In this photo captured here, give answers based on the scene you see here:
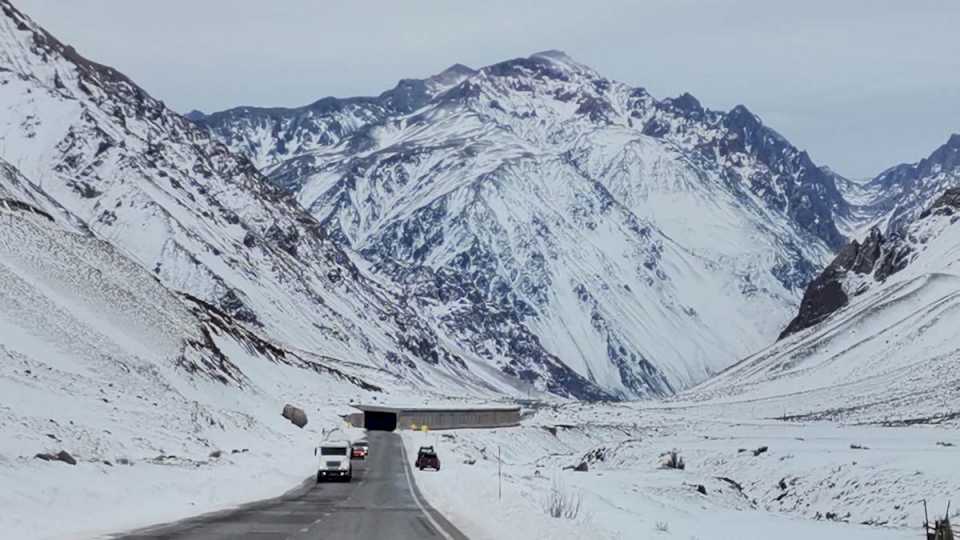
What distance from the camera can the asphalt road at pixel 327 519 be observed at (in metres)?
30.1

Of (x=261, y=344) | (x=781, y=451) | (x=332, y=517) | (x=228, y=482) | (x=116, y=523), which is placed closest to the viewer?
(x=116, y=523)

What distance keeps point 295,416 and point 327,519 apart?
235ft

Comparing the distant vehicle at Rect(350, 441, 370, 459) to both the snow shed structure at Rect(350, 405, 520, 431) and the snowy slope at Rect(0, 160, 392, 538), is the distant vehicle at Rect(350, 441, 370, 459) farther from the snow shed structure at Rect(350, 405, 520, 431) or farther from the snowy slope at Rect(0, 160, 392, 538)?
the snow shed structure at Rect(350, 405, 520, 431)

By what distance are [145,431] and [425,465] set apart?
17336 mm

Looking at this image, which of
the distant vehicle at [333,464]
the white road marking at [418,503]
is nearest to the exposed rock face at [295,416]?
the white road marking at [418,503]

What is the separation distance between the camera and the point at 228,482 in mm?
49344

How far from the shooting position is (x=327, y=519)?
35906 millimetres

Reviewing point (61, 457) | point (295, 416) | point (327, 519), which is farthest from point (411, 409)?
point (327, 519)

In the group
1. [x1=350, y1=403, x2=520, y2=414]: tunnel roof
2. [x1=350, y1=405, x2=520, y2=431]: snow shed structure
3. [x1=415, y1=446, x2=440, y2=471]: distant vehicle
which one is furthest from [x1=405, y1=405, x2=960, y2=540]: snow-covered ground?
[x1=350, y1=403, x2=520, y2=414]: tunnel roof

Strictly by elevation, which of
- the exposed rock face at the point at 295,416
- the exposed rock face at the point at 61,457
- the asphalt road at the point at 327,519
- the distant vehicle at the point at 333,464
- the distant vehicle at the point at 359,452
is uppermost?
the exposed rock face at the point at 295,416

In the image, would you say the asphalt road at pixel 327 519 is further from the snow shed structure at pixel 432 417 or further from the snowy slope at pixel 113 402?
the snow shed structure at pixel 432 417

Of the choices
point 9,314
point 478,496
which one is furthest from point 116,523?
point 9,314

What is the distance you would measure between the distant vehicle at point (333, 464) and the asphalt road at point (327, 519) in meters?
1.89

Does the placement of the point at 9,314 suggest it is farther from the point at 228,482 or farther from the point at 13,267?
the point at 228,482
